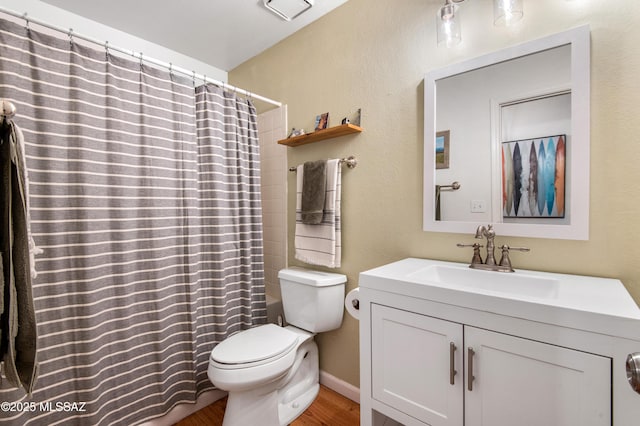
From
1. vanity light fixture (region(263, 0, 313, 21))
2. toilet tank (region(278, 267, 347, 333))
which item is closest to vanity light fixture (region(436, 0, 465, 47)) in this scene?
vanity light fixture (region(263, 0, 313, 21))

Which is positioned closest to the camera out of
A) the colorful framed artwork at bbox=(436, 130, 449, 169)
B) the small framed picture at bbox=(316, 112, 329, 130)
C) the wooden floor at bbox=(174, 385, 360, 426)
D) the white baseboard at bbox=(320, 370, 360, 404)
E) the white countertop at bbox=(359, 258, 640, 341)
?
the white countertop at bbox=(359, 258, 640, 341)

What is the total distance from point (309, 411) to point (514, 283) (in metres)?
1.30

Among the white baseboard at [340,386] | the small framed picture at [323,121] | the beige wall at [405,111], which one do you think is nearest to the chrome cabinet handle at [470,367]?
the beige wall at [405,111]

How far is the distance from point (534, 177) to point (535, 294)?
47cm

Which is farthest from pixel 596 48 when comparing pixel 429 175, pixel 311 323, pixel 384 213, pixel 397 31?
pixel 311 323

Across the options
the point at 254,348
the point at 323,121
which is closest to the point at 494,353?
the point at 254,348

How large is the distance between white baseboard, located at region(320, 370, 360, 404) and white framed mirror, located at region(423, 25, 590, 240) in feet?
3.58

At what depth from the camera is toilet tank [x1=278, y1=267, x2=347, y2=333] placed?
1.64 metres

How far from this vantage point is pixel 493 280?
3.78 feet

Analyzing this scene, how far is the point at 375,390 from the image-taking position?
1.14 metres

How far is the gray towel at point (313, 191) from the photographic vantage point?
175 cm

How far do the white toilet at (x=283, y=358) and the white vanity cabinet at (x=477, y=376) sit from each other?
1.69 ft

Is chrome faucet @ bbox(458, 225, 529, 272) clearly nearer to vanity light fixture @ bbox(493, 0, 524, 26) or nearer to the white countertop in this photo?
the white countertop

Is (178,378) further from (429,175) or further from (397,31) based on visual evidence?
(397,31)
